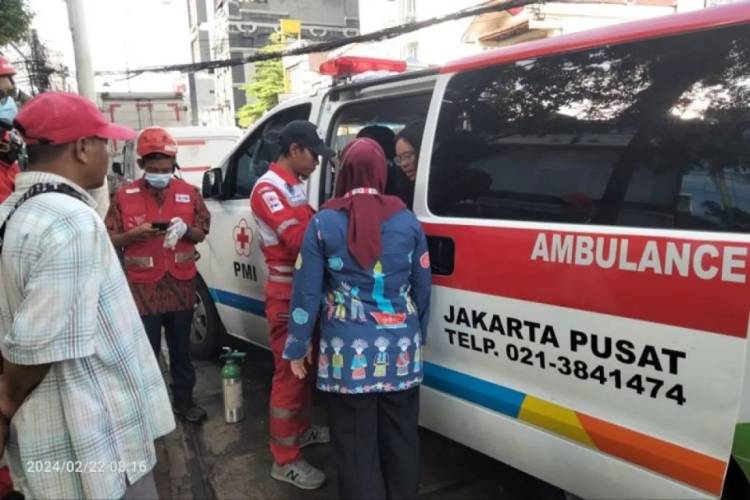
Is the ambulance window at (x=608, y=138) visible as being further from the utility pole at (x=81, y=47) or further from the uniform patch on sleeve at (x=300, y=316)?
the utility pole at (x=81, y=47)

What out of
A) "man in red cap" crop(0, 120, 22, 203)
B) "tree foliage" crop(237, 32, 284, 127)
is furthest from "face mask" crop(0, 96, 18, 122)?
"tree foliage" crop(237, 32, 284, 127)

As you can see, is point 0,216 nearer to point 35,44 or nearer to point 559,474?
point 559,474

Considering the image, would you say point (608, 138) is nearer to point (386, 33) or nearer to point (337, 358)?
point (337, 358)

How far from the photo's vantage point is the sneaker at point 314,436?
3.11 metres

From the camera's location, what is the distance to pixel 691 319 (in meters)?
1.60

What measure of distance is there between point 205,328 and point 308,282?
2.49m

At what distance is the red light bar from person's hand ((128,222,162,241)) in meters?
1.24

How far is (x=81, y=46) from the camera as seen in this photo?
6.74 m

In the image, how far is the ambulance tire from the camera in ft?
13.7

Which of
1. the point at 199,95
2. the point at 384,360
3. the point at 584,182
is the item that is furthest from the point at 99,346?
the point at 199,95

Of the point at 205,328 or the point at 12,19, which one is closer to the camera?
the point at 205,328

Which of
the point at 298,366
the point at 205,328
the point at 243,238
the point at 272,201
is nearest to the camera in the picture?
the point at 298,366

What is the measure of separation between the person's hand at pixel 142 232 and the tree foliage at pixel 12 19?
8.02 m

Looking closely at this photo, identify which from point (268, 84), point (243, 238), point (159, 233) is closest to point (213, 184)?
point (243, 238)
